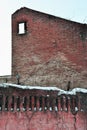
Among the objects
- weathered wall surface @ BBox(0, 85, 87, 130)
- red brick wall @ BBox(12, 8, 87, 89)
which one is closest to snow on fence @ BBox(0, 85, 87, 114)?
weathered wall surface @ BBox(0, 85, 87, 130)

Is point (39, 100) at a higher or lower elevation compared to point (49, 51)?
lower

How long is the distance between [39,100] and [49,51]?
749 cm

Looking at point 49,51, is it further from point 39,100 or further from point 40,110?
point 40,110

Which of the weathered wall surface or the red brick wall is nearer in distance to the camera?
the weathered wall surface

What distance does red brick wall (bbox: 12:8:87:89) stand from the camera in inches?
723

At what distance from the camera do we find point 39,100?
39.5 feet

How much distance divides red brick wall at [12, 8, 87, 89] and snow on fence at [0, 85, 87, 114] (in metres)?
5.26

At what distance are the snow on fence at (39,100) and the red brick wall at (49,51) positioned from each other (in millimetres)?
5259

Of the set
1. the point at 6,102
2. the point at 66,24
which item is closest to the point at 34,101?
the point at 6,102

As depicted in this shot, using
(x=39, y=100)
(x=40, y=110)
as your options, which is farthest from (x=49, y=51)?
(x=40, y=110)

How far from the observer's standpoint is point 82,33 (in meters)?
18.4

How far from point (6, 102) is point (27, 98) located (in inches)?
33.8

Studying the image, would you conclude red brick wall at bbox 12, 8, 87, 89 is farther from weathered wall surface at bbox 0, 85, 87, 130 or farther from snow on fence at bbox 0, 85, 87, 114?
weathered wall surface at bbox 0, 85, 87, 130

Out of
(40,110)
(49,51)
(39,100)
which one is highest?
(49,51)
